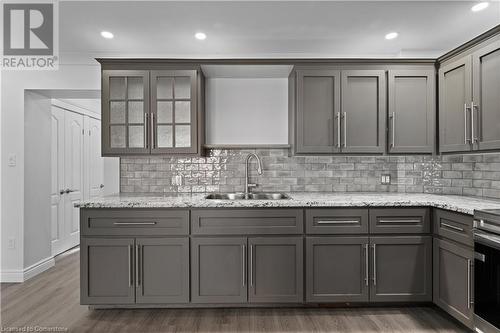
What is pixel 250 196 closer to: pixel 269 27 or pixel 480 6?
pixel 269 27

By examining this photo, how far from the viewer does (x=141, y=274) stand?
103 inches

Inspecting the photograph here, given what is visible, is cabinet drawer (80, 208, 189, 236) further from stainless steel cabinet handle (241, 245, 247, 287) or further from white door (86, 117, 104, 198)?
white door (86, 117, 104, 198)

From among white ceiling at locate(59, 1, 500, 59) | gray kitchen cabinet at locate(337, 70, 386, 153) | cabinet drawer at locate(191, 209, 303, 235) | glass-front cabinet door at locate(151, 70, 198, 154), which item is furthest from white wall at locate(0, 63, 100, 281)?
gray kitchen cabinet at locate(337, 70, 386, 153)

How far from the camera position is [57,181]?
4.43 meters

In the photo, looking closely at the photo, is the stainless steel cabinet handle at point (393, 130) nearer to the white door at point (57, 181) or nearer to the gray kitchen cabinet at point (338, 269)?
the gray kitchen cabinet at point (338, 269)

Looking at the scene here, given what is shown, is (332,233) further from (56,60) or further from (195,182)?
(56,60)

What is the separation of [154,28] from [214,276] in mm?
2298

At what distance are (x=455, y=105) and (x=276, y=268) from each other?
7.07ft

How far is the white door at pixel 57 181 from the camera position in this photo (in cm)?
434

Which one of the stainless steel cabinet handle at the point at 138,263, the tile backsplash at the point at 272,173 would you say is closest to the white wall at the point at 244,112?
the tile backsplash at the point at 272,173

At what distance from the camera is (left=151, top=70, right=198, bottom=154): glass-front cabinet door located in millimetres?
3061

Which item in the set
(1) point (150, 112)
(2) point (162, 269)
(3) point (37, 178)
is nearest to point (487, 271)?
(2) point (162, 269)

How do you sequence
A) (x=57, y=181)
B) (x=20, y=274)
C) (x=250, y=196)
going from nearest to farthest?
1. (x=250, y=196)
2. (x=20, y=274)
3. (x=57, y=181)

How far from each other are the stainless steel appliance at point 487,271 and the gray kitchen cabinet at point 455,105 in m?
0.86
